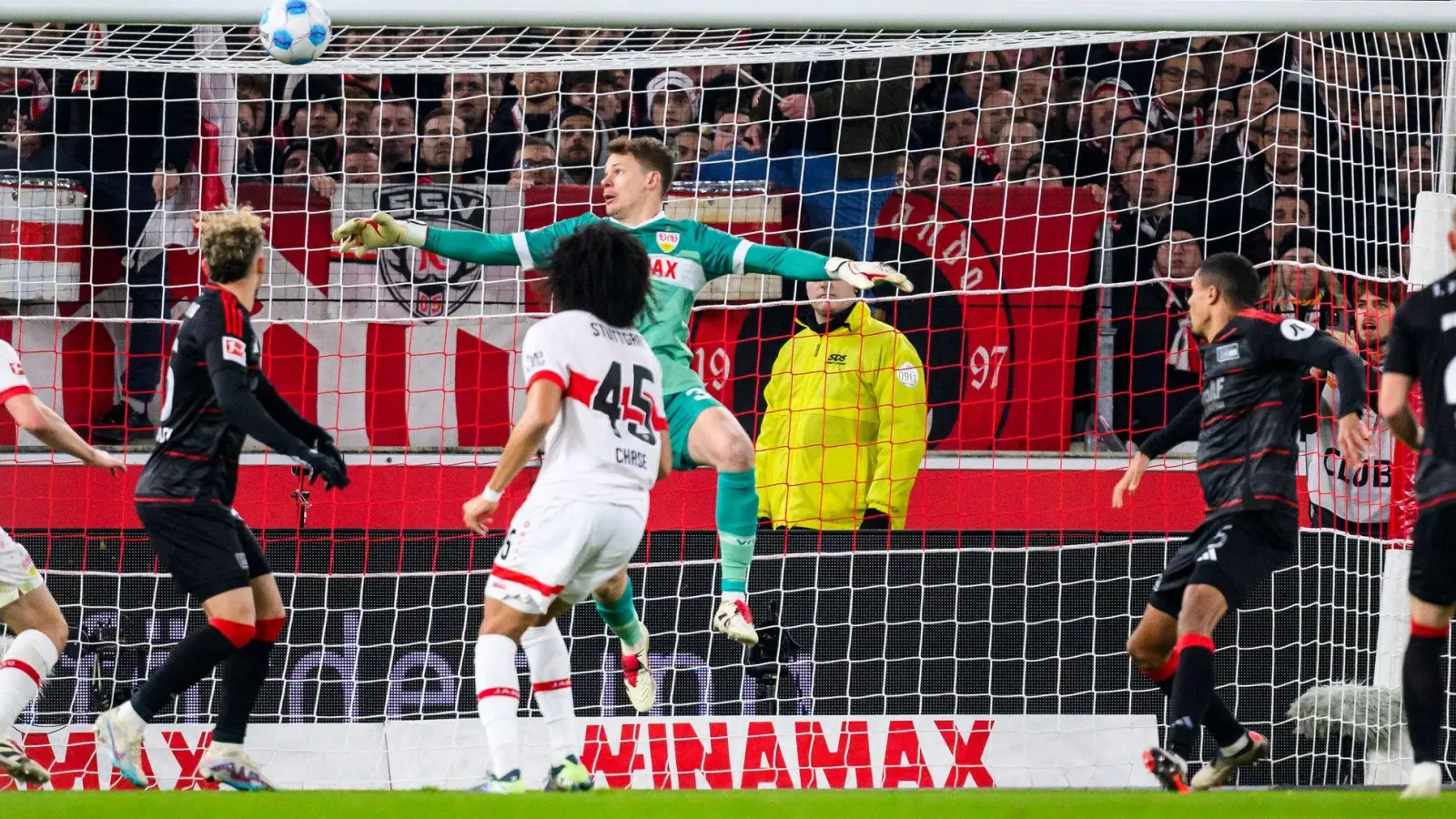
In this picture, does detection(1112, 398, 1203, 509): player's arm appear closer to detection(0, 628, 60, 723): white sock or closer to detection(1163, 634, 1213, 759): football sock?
detection(1163, 634, 1213, 759): football sock

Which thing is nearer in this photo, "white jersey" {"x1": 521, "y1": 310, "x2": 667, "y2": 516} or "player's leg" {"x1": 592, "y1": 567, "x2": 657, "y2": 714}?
"white jersey" {"x1": 521, "y1": 310, "x2": 667, "y2": 516}

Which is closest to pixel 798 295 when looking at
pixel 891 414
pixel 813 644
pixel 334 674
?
pixel 891 414

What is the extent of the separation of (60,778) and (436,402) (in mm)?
2604

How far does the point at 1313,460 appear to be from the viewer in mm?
8336

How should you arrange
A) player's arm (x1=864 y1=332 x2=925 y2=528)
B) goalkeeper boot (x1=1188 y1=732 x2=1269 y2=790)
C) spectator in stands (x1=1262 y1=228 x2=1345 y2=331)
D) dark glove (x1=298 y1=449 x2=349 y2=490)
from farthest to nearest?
spectator in stands (x1=1262 y1=228 x2=1345 y2=331) → player's arm (x1=864 y1=332 x2=925 y2=528) → goalkeeper boot (x1=1188 y1=732 x2=1269 y2=790) → dark glove (x1=298 y1=449 x2=349 y2=490)

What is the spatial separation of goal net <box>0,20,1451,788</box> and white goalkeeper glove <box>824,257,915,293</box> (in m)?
0.64

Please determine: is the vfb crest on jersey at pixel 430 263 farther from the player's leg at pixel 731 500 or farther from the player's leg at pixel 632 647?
the player's leg at pixel 632 647

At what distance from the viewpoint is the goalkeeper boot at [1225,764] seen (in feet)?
20.5

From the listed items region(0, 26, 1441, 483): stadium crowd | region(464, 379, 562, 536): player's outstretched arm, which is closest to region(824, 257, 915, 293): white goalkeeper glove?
region(464, 379, 562, 536): player's outstretched arm

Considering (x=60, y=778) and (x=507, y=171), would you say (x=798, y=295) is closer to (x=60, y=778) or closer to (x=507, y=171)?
(x=507, y=171)

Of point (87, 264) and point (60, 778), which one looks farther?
point (87, 264)

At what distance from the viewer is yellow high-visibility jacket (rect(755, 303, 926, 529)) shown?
839 cm

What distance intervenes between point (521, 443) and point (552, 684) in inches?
38.6

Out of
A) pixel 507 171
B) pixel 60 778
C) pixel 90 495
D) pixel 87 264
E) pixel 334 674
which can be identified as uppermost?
pixel 507 171
